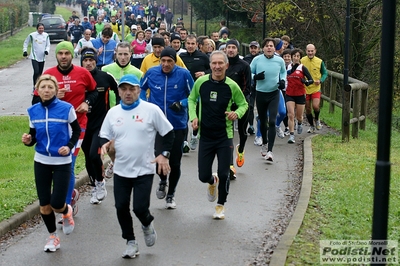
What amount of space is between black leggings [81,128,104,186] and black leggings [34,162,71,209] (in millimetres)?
1886

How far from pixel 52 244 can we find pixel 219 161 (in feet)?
7.62

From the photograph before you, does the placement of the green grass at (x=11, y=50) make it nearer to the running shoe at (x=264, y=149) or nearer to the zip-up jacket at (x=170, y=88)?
the running shoe at (x=264, y=149)

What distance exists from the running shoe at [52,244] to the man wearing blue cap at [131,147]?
80 cm

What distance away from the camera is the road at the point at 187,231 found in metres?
7.94

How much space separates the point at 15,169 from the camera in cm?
1262

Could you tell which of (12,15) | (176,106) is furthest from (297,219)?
(12,15)

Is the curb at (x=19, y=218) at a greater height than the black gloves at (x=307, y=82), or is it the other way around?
the black gloves at (x=307, y=82)

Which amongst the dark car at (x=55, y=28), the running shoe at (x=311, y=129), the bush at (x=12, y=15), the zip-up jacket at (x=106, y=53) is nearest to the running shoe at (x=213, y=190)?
the running shoe at (x=311, y=129)

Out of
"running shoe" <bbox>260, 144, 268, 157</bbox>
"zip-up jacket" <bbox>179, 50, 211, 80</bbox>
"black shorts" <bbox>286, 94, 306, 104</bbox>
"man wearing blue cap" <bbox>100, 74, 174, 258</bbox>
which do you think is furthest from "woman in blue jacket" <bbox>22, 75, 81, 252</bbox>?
"black shorts" <bbox>286, 94, 306, 104</bbox>

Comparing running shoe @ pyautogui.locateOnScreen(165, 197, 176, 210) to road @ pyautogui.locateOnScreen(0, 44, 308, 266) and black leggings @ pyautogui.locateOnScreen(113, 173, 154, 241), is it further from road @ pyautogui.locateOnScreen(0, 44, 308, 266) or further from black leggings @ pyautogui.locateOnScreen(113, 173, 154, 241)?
black leggings @ pyautogui.locateOnScreen(113, 173, 154, 241)

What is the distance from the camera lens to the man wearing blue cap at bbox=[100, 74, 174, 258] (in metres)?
7.74

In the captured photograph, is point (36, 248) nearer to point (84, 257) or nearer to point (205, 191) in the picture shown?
point (84, 257)

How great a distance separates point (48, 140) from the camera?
8023mm

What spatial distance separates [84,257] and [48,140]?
1208mm
